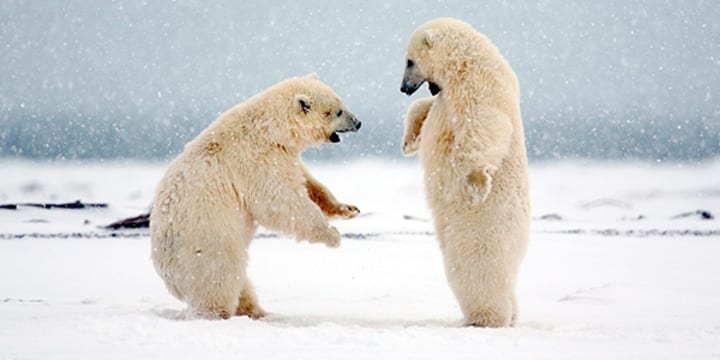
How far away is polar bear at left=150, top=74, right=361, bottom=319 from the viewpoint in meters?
5.81

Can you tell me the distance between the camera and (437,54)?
19.3 feet

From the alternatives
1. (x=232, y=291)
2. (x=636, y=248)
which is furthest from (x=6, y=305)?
(x=636, y=248)

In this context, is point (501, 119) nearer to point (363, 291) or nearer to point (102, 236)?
point (363, 291)

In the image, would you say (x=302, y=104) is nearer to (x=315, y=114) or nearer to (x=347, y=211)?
(x=315, y=114)

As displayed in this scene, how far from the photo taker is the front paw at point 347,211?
6.39 meters

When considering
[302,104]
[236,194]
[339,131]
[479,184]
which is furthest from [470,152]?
[236,194]

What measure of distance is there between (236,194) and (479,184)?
1744 millimetres

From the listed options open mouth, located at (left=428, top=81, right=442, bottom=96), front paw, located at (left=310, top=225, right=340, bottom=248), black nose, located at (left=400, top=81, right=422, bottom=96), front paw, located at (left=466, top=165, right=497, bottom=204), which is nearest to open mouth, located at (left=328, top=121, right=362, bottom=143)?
black nose, located at (left=400, top=81, right=422, bottom=96)

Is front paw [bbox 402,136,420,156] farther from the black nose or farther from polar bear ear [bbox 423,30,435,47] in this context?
polar bear ear [bbox 423,30,435,47]

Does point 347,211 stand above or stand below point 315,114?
below

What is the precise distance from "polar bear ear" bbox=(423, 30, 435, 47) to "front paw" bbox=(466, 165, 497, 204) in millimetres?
1075

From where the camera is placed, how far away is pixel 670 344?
462 centimetres

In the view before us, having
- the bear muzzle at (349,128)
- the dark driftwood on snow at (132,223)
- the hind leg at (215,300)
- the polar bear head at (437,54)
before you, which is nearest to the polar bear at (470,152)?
the polar bear head at (437,54)

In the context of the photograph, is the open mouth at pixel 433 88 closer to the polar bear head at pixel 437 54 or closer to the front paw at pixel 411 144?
the polar bear head at pixel 437 54
